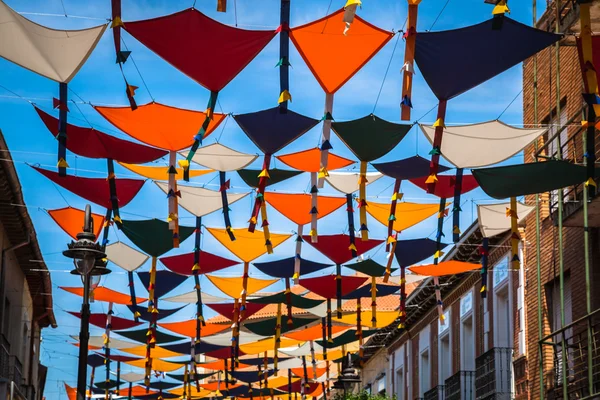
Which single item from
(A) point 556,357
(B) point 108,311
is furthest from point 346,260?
(B) point 108,311

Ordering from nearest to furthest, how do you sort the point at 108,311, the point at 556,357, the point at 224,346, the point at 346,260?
the point at 556,357 < the point at 346,260 < the point at 108,311 < the point at 224,346

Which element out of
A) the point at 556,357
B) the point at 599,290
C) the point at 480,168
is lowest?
the point at 556,357

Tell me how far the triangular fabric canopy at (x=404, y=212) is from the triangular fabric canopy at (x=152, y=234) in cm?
349

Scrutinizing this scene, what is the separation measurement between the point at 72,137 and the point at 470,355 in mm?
13402

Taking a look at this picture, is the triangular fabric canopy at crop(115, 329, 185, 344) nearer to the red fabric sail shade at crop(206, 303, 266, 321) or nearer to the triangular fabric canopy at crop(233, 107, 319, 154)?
the red fabric sail shade at crop(206, 303, 266, 321)

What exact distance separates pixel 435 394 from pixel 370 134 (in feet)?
46.5

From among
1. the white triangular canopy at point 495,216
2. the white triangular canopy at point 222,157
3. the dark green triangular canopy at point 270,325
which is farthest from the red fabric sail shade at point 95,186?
the dark green triangular canopy at point 270,325

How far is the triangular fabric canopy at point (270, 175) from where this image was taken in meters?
17.0

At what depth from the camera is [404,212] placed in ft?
63.2

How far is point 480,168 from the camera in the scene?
1509 cm

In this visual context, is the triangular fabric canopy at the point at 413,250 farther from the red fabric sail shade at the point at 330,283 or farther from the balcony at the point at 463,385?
the balcony at the point at 463,385

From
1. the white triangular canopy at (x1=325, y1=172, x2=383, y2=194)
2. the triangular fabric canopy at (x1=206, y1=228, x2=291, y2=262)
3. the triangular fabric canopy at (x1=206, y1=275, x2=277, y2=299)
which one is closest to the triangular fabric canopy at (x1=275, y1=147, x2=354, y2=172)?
the white triangular canopy at (x1=325, y1=172, x2=383, y2=194)

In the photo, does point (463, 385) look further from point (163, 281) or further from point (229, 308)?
point (163, 281)

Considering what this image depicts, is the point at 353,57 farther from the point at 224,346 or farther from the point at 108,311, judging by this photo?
the point at 224,346
